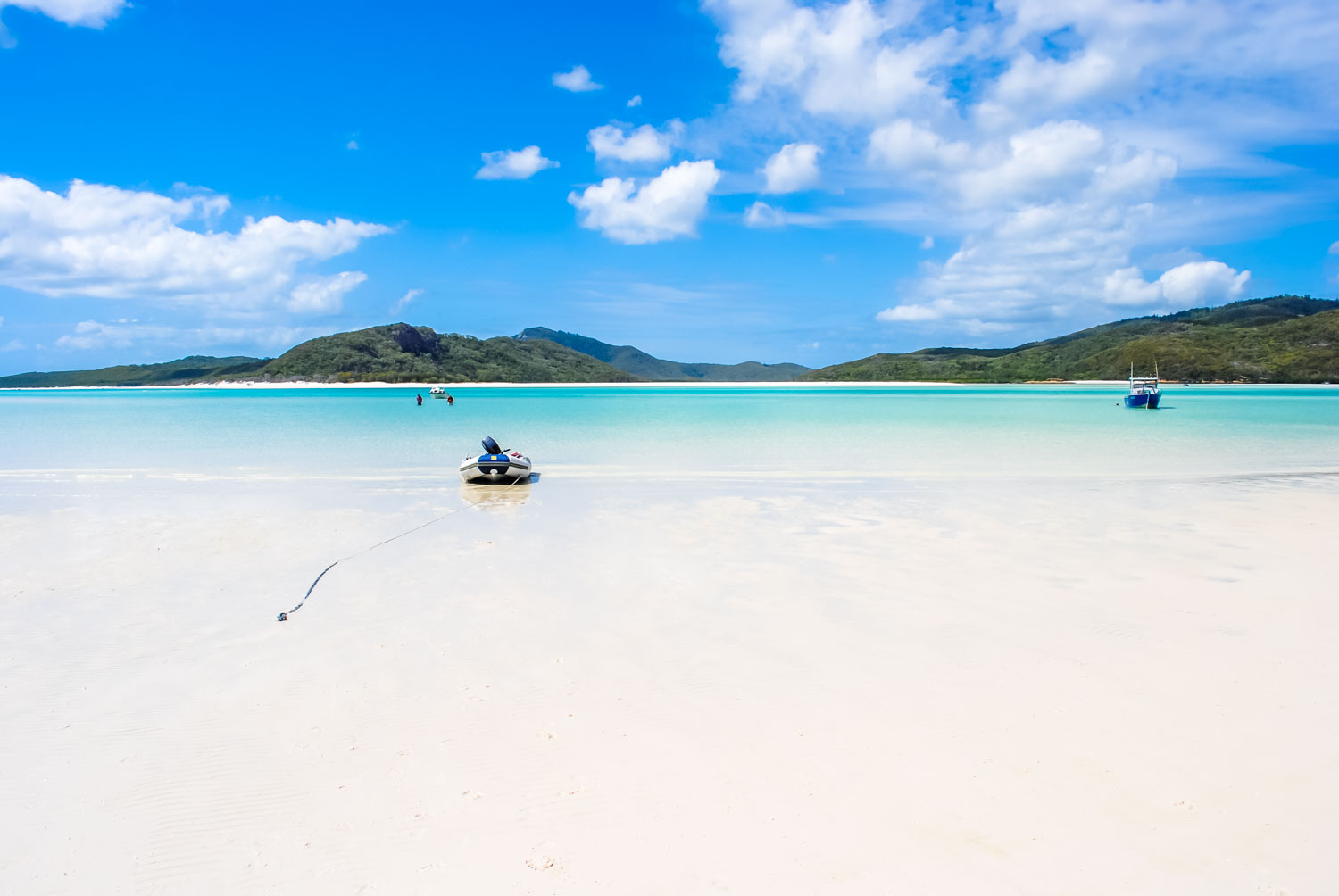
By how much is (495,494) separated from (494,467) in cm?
150

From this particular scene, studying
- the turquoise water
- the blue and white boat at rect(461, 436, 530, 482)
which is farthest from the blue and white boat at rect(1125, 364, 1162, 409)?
the blue and white boat at rect(461, 436, 530, 482)

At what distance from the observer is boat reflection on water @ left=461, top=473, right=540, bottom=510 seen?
54.5 feet

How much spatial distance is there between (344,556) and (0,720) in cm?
554

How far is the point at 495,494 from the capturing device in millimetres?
18000

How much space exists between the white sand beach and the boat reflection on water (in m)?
4.49

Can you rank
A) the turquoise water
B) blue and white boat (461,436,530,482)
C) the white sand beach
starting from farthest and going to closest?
the turquoise water → blue and white boat (461,436,530,482) → the white sand beach

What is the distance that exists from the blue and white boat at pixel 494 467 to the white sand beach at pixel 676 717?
23.9 ft

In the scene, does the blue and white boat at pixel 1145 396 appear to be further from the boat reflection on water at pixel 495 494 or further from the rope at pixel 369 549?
the rope at pixel 369 549

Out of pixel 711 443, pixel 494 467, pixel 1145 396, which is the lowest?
pixel 711 443

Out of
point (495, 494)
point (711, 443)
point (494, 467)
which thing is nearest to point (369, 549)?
point (495, 494)

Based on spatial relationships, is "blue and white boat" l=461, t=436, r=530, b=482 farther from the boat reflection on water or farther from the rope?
the rope

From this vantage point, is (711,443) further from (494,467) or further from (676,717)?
(676,717)

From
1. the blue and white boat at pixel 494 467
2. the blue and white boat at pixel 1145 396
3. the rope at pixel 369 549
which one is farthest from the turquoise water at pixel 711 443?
the blue and white boat at pixel 1145 396

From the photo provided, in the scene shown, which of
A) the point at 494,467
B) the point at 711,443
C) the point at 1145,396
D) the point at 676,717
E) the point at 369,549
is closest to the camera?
the point at 676,717
